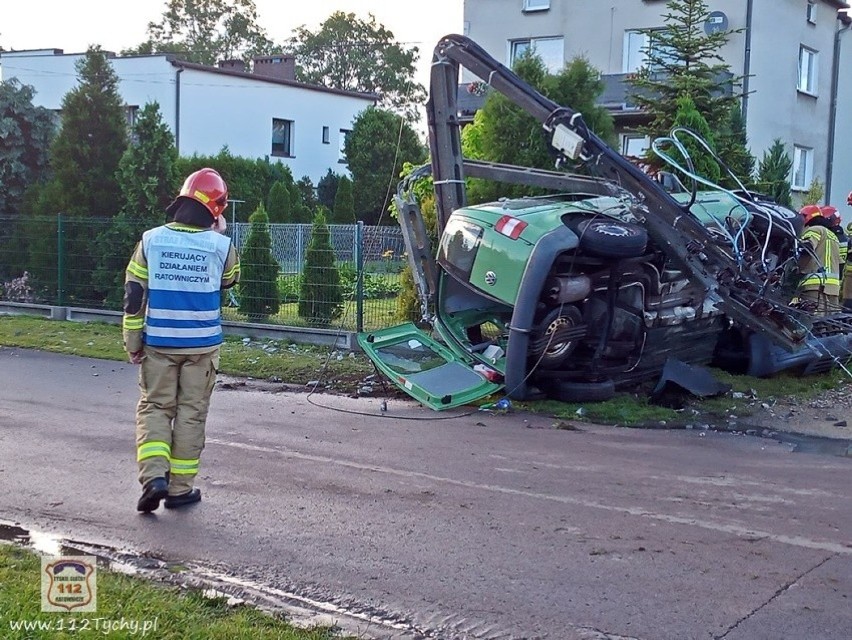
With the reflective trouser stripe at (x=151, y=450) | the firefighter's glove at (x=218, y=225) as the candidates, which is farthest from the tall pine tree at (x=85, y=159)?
the reflective trouser stripe at (x=151, y=450)

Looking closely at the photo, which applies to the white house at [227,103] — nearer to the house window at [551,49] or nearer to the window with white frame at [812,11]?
the house window at [551,49]

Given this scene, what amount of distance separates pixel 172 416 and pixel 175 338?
1.52 feet

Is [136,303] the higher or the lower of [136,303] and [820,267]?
the lower

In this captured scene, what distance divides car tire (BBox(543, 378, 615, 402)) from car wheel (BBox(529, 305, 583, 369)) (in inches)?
14.4

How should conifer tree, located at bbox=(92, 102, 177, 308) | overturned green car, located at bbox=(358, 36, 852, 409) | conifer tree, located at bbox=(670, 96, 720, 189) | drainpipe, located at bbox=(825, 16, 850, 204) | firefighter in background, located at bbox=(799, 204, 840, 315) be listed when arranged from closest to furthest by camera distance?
overturned green car, located at bbox=(358, 36, 852, 409), firefighter in background, located at bbox=(799, 204, 840, 315), conifer tree, located at bbox=(670, 96, 720, 189), conifer tree, located at bbox=(92, 102, 177, 308), drainpipe, located at bbox=(825, 16, 850, 204)

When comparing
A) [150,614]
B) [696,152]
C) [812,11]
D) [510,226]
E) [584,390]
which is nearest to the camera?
[150,614]

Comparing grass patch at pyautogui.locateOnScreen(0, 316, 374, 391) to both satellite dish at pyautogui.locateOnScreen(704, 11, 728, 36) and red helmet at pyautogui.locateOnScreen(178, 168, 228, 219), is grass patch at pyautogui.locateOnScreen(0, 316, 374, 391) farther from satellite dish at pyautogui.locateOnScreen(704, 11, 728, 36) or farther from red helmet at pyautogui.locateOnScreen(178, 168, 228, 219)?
satellite dish at pyautogui.locateOnScreen(704, 11, 728, 36)

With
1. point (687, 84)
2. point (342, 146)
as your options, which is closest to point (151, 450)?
point (687, 84)

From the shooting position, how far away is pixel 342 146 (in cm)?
4253

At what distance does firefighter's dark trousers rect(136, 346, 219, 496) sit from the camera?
19.5 ft

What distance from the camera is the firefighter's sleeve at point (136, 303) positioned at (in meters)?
6.01

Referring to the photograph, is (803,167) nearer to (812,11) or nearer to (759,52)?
(759,52)

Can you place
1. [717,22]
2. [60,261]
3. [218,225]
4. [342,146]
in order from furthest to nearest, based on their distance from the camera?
1. [342,146]
2. [717,22]
3. [60,261]
4. [218,225]

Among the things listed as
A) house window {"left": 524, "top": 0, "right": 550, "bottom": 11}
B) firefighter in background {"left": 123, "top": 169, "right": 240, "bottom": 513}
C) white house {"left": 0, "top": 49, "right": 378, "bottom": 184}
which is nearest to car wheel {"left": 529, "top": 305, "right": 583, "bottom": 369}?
firefighter in background {"left": 123, "top": 169, "right": 240, "bottom": 513}
